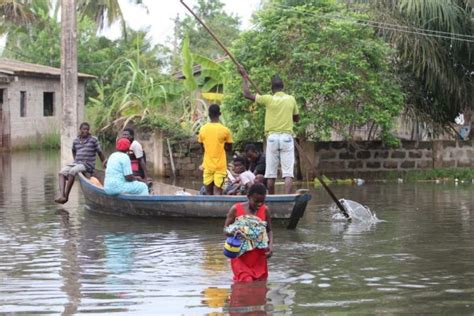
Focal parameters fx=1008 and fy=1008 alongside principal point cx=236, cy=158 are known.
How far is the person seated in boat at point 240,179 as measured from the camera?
15.3 m

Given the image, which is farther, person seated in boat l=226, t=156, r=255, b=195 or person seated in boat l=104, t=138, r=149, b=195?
person seated in boat l=104, t=138, r=149, b=195

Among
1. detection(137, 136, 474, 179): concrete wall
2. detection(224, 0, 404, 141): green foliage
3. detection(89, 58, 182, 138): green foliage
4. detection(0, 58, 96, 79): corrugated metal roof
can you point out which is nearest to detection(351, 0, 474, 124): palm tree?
detection(224, 0, 404, 141): green foliage

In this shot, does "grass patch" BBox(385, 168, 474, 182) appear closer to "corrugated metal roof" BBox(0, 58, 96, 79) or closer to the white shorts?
the white shorts

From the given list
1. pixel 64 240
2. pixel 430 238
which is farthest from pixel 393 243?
pixel 64 240

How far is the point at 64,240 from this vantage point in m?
13.7

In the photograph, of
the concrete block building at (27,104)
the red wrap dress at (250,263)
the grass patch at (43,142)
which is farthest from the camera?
the grass patch at (43,142)

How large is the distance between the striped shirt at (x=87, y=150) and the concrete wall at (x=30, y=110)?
1968cm

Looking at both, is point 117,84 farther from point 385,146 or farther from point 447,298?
point 447,298

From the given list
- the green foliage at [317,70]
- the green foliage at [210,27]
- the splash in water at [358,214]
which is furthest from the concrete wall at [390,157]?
the green foliage at [210,27]

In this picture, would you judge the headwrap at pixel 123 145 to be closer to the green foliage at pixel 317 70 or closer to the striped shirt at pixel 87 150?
the striped shirt at pixel 87 150

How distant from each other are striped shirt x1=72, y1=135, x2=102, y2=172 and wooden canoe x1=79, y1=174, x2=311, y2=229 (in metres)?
0.74

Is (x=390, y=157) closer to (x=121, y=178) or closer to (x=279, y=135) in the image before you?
(x=279, y=135)

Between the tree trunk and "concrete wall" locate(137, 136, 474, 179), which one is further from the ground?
the tree trunk

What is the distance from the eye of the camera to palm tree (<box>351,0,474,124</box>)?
24125 millimetres
